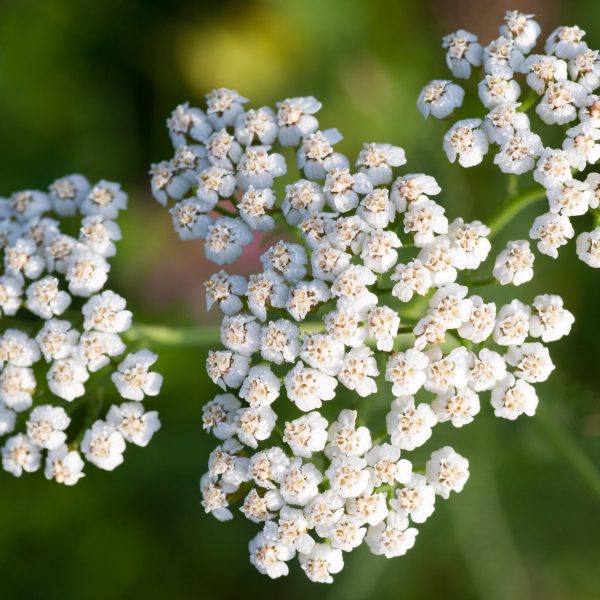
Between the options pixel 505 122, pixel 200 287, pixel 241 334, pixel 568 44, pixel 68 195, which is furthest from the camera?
pixel 200 287

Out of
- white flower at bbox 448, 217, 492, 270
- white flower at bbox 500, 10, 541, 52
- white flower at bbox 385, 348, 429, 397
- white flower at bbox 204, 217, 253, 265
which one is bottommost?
white flower at bbox 385, 348, 429, 397

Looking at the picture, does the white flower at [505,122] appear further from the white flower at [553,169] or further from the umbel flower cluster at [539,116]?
the white flower at [553,169]

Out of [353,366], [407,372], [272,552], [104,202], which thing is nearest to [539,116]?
[407,372]

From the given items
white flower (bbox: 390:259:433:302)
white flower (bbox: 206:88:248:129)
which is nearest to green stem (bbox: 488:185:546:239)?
white flower (bbox: 390:259:433:302)

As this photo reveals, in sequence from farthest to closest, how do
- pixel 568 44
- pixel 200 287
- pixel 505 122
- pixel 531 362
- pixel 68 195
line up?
pixel 200 287 → pixel 68 195 → pixel 568 44 → pixel 505 122 → pixel 531 362

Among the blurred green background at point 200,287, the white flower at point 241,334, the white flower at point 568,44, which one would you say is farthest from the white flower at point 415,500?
the white flower at point 568,44

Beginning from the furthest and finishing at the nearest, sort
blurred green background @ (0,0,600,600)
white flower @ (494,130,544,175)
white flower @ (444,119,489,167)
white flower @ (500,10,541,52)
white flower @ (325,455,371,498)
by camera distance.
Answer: blurred green background @ (0,0,600,600)
white flower @ (500,10,541,52)
white flower @ (444,119,489,167)
white flower @ (494,130,544,175)
white flower @ (325,455,371,498)

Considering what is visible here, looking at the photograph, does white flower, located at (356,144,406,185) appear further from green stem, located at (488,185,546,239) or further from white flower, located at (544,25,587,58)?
white flower, located at (544,25,587,58)

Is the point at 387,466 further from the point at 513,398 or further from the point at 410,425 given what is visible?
the point at 513,398
